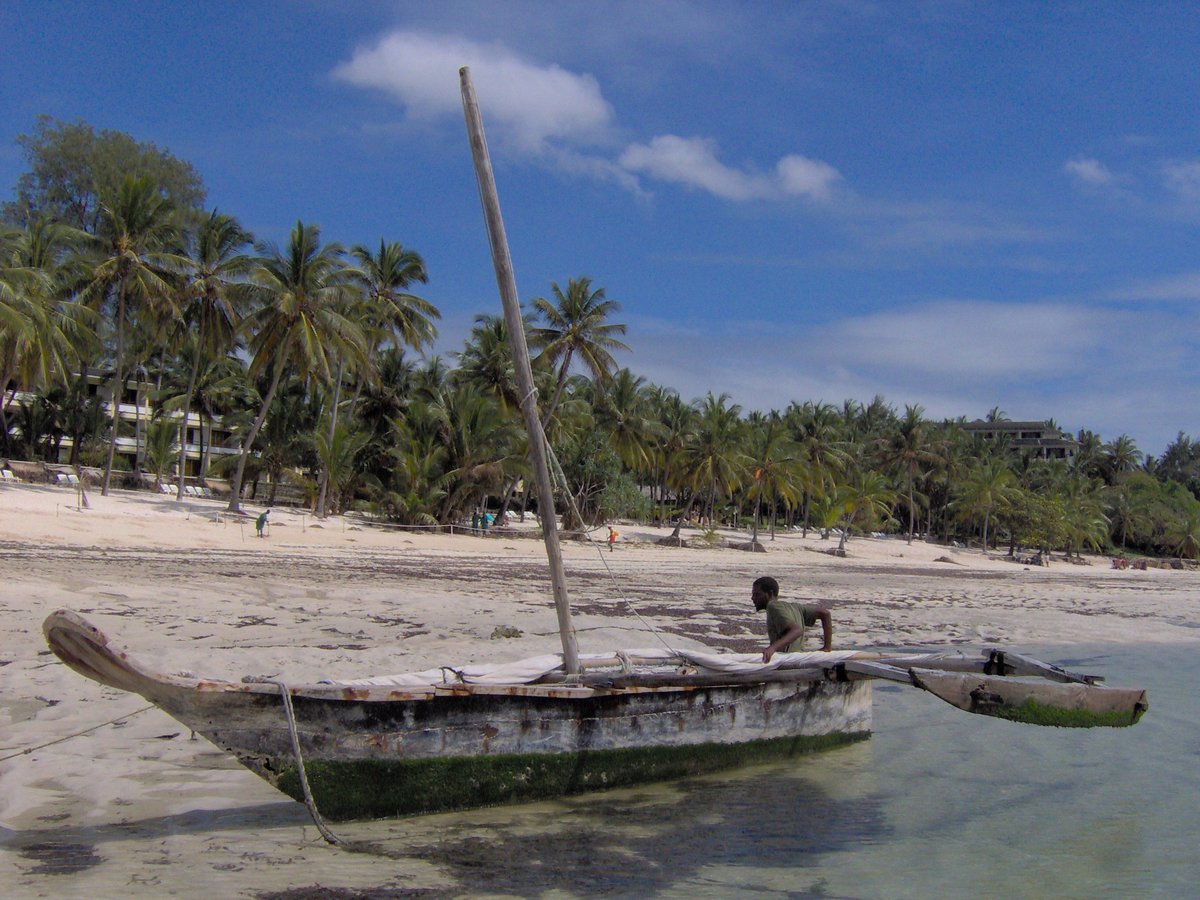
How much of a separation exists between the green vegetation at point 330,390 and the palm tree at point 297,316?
3.0 inches

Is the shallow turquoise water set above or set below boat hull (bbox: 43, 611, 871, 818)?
below

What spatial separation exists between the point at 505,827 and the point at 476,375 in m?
35.8

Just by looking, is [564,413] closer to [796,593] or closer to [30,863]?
[796,593]

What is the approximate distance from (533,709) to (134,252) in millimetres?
29835

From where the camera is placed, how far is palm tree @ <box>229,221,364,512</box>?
3042cm

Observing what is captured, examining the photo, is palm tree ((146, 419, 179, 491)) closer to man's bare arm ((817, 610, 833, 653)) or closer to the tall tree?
the tall tree

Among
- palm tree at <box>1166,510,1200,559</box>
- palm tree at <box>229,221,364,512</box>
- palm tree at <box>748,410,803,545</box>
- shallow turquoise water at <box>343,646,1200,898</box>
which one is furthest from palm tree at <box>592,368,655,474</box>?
palm tree at <box>1166,510,1200,559</box>

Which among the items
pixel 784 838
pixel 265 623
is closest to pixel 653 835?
pixel 784 838

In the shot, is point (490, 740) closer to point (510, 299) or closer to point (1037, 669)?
point (510, 299)

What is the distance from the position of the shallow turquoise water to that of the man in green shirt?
1025 millimetres

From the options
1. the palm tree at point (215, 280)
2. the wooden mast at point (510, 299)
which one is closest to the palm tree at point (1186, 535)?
the palm tree at point (215, 280)

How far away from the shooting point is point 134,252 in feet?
100

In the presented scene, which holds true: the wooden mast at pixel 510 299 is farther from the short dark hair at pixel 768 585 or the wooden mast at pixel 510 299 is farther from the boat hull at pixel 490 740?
the short dark hair at pixel 768 585

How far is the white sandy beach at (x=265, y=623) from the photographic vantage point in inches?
201
